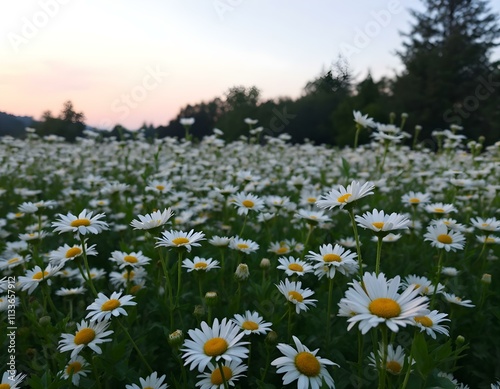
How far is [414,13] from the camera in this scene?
3300 cm

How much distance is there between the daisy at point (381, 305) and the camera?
40.0 inches

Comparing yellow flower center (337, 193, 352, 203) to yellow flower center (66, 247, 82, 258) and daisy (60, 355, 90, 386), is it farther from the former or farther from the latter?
yellow flower center (66, 247, 82, 258)

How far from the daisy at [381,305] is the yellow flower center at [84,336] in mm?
976

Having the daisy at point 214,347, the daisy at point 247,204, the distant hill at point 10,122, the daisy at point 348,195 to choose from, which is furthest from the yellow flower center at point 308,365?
the distant hill at point 10,122

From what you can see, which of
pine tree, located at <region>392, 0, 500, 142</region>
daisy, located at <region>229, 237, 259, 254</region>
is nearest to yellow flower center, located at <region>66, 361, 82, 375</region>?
daisy, located at <region>229, 237, 259, 254</region>

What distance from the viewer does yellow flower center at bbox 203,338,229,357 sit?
1247mm

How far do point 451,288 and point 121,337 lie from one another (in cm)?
172

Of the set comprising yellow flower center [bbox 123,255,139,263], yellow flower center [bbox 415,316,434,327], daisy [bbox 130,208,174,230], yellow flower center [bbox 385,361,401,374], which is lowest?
yellow flower center [bbox 385,361,401,374]

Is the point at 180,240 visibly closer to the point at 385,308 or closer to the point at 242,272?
the point at 242,272

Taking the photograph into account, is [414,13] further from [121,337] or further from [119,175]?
[121,337]

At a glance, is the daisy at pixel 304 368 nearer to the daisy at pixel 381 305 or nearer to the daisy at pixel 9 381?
the daisy at pixel 381 305

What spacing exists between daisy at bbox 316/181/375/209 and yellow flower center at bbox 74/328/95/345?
99 centimetres

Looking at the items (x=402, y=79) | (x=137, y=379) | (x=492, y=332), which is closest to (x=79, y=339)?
(x=137, y=379)

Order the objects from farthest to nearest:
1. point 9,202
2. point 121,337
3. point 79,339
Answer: point 9,202, point 121,337, point 79,339
